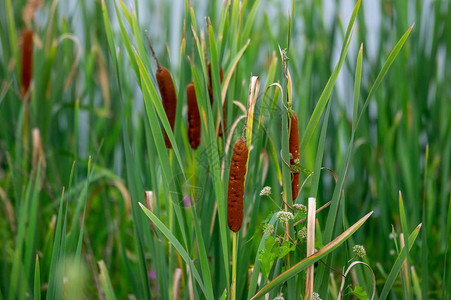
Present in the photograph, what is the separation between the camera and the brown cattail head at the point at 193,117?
1061mm

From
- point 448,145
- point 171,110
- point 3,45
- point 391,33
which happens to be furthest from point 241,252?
point 3,45

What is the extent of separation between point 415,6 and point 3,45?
1.53 meters

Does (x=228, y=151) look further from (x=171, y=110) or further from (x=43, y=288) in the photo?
(x=43, y=288)

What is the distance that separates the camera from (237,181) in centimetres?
83

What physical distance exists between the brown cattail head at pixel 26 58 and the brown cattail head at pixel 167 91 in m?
0.96

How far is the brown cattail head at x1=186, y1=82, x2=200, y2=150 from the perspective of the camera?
3.48 ft

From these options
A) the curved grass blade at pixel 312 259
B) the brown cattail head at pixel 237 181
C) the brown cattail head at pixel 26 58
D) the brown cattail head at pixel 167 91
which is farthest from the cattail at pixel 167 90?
the brown cattail head at pixel 26 58

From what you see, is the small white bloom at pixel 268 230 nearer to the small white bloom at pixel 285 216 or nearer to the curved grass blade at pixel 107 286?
the small white bloom at pixel 285 216

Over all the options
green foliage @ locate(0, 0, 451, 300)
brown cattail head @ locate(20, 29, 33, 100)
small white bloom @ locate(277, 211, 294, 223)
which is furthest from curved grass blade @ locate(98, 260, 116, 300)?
brown cattail head @ locate(20, 29, 33, 100)

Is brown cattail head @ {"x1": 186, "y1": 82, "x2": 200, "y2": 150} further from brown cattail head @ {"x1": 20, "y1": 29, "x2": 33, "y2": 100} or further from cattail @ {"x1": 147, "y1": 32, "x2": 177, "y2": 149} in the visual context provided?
brown cattail head @ {"x1": 20, "y1": 29, "x2": 33, "y2": 100}

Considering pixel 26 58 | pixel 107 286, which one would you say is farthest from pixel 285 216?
pixel 26 58

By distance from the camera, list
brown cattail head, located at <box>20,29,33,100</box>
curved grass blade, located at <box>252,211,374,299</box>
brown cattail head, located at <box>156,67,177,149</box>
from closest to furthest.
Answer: curved grass blade, located at <box>252,211,374,299</box>, brown cattail head, located at <box>156,67,177,149</box>, brown cattail head, located at <box>20,29,33,100</box>

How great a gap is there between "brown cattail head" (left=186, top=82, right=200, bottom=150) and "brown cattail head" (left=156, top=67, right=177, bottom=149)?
31mm

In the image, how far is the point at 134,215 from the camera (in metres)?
1.07
